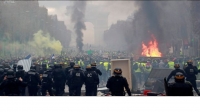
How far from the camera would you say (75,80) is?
10.7 m

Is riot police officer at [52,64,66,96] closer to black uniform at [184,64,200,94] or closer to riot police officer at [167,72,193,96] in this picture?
black uniform at [184,64,200,94]

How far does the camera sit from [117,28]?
5359cm

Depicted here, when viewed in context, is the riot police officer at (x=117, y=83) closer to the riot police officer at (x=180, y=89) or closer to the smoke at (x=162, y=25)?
the riot police officer at (x=180, y=89)

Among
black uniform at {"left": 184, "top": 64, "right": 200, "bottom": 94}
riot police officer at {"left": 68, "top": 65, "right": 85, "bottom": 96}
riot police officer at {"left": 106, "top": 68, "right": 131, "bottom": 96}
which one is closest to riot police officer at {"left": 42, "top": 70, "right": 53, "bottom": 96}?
riot police officer at {"left": 68, "top": 65, "right": 85, "bottom": 96}

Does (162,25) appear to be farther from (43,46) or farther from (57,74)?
(57,74)

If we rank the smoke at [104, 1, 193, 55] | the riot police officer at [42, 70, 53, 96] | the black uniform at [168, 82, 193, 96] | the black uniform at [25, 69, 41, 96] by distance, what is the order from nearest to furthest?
the black uniform at [168, 82, 193, 96] → the black uniform at [25, 69, 41, 96] → the riot police officer at [42, 70, 53, 96] → the smoke at [104, 1, 193, 55]

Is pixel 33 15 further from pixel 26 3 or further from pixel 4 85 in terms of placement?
Result: pixel 4 85

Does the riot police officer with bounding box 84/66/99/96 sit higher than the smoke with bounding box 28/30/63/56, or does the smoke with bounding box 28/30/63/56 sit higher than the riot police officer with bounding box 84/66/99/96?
the smoke with bounding box 28/30/63/56

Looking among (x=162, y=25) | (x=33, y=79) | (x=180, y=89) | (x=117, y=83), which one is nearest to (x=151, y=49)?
(x=162, y=25)

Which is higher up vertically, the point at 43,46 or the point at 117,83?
the point at 43,46

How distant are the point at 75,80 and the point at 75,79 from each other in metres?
0.04

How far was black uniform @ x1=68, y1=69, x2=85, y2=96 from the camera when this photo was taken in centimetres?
1053

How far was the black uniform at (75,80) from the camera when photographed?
10.5 m

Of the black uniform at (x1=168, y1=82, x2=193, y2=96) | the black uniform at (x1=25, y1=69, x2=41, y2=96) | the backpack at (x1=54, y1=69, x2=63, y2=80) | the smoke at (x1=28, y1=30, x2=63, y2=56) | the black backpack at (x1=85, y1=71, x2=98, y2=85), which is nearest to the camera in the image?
the black uniform at (x1=168, y1=82, x2=193, y2=96)
